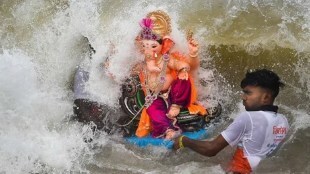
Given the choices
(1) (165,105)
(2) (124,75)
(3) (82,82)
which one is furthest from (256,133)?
(3) (82,82)

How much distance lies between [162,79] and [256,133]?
1.20 m

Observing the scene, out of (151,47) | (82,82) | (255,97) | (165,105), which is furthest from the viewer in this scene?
(82,82)

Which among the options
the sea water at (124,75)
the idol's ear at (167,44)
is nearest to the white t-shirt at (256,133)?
the sea water at (124,75)

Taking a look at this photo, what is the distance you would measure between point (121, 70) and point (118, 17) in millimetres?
1478

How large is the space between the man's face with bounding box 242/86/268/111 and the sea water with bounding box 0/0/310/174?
65 cm

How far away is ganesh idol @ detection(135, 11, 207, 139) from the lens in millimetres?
4844

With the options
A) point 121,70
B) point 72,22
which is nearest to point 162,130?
point 121,70

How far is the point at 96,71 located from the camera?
207 inches

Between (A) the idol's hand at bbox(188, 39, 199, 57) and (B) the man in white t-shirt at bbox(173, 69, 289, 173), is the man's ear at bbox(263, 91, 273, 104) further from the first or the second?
(A) the idol's hand at bbox(188, 39, 199, 57)

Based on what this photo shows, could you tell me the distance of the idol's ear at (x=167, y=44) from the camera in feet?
15.9

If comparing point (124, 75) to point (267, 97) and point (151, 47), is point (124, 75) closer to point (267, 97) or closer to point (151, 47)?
point (151, 47)

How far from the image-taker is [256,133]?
160 inches

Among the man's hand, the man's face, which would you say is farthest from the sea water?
the man's face

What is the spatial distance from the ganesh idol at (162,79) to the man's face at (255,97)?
78 centimetres
